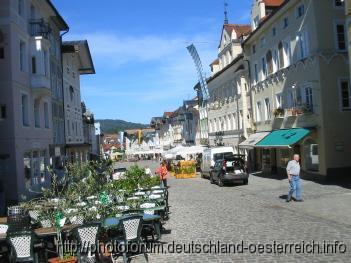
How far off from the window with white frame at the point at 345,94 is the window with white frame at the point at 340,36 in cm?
179

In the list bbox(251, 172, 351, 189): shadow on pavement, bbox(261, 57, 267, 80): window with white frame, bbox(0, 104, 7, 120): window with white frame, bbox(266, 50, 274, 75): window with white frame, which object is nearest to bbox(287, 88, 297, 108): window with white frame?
bbox(266, 50, 274, 75): window with white frame

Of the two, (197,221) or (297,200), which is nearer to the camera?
(197,221)

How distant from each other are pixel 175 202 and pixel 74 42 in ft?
88.5

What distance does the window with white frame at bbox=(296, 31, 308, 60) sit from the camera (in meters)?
27.3

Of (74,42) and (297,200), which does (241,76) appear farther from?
(297,200)

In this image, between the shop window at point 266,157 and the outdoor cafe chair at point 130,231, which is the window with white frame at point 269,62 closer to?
the shop window at point 266,157

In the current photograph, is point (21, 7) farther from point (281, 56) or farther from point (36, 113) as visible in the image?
point (281, 56)

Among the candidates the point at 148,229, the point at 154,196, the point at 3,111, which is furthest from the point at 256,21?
the point at 148,229

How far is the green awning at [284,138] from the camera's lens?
26.6 metres

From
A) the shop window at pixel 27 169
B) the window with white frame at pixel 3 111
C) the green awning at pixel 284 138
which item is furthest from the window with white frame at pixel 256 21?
the window with white frame at pixel 3 111

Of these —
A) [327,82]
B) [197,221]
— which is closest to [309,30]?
[327,82]

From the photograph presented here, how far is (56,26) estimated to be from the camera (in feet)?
127

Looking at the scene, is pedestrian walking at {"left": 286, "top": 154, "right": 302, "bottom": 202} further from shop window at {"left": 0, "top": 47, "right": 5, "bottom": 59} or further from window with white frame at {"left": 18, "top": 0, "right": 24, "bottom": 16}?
window with white frame at {"left": 18, "top": 0, "right": 24, "bottom": 16}

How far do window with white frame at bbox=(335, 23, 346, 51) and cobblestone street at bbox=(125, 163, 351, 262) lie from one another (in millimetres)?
8008
